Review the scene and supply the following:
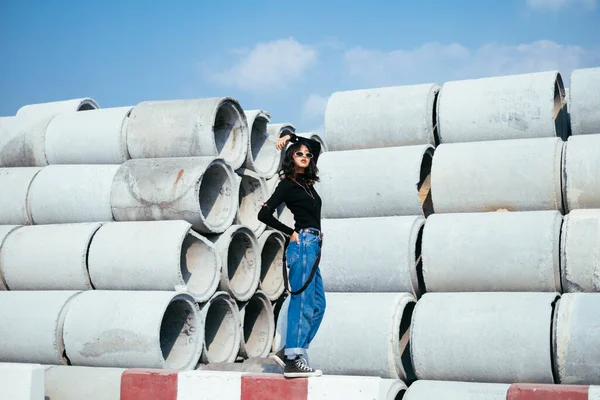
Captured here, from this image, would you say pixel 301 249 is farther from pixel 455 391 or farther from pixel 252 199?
pixel 252 199

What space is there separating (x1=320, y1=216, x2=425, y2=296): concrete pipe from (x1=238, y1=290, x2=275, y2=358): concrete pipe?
152 cm

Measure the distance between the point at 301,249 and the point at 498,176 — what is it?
1649mm

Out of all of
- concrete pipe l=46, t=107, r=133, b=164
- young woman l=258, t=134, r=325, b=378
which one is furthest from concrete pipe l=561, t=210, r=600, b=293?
concrete pipe l=46, t=107, r=133, b=164

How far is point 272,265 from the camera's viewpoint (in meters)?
8.57

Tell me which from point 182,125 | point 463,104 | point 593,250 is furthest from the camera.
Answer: point 182,125

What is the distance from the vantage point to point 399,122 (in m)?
7.02

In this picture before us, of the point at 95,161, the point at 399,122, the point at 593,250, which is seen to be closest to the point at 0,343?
the point at 95,161

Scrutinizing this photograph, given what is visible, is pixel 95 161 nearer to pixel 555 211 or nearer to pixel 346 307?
pixel 346 307

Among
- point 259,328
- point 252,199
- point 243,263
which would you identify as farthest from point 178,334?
point 252,199

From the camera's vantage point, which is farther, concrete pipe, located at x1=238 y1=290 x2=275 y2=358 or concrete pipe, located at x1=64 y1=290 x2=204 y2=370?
concrete pipe, located at x1=238 y1=290 x2=275 y2=358

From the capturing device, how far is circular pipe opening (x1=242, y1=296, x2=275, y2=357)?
8.12m

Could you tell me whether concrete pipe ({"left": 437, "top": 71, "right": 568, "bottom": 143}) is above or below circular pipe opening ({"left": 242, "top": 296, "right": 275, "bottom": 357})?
above

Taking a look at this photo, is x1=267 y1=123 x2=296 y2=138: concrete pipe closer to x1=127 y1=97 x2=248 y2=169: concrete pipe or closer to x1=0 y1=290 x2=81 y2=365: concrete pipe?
x1=127 y1=97 x2=248 y2=169: concrete pipe

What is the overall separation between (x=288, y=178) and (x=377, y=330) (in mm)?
1271
